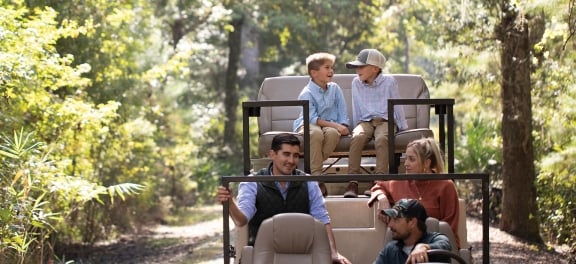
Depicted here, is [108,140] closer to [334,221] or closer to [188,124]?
[334,221]

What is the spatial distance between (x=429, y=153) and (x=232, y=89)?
25766 mm

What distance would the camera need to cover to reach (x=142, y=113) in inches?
817

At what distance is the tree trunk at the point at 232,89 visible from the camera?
32922 millimetres

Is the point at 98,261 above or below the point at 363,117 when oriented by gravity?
below

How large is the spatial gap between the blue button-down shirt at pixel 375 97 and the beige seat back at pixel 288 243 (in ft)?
8.43

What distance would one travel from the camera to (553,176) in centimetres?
1491

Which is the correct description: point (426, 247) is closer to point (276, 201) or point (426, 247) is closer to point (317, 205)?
point (317, 205)

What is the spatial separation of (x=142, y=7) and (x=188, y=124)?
11417 mm

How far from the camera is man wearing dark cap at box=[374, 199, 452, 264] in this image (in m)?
6.54

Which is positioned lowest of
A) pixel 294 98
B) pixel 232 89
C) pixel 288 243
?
pixel 288 243

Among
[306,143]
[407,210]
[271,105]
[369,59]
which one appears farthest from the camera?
[369,59]

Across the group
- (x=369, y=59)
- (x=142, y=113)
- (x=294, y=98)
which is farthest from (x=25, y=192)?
(x=142, y=113)

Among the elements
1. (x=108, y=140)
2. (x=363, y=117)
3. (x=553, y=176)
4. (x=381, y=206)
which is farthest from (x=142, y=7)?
(x=381, y=206)

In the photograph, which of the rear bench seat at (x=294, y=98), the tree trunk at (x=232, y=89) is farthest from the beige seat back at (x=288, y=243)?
the tree trunk at (x=232, y=89)
